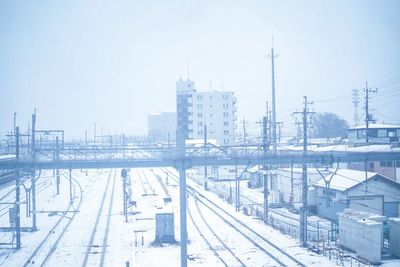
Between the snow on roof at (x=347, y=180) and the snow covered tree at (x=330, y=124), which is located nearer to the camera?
the snow on roof at (x=347, y=180)

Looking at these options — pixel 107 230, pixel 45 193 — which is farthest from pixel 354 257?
pixel 45 193

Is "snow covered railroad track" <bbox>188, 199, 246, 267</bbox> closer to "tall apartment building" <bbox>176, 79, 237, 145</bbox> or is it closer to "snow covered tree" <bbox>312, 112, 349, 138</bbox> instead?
"tall apartment building" <bbox>176, 79, 237, 145</bbox>

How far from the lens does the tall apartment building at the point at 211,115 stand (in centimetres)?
5334

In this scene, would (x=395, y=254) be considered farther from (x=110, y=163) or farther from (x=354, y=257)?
(x=110, y=163)

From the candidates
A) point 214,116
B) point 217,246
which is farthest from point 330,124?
point 217,246

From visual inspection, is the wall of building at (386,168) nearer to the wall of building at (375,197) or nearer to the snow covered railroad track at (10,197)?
the wall of building at (375,197)

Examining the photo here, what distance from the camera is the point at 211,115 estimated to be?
53.7m

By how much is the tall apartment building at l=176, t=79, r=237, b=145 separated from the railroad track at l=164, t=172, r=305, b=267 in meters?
30.3

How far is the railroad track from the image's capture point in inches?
468

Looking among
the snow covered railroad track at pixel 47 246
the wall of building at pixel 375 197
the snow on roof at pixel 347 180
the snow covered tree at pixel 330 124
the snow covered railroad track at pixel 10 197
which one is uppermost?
the snow covered tree at pixel 330 124

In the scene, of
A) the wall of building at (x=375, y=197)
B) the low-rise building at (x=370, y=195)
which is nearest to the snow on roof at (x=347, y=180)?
the low-rise building at (x=370, y=195)

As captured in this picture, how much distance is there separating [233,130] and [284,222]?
1448 inches

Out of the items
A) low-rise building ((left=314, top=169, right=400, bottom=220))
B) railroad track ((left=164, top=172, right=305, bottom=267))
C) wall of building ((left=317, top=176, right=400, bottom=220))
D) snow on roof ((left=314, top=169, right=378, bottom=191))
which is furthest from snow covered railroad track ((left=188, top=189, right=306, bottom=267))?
snow on roof ((left=314, top=169, right=378, bottom=191))

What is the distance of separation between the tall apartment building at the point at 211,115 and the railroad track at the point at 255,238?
99.4 ft
